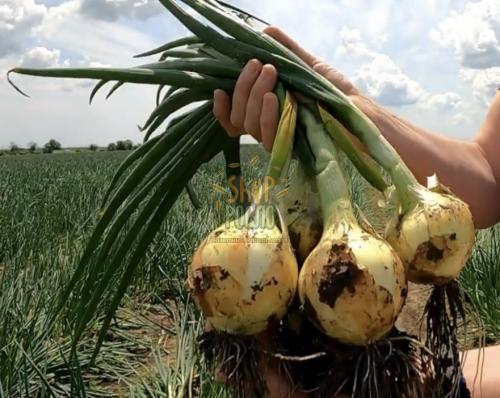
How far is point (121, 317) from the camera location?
2873 millimetres

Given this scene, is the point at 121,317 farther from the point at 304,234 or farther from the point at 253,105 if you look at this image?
the point at 304,234

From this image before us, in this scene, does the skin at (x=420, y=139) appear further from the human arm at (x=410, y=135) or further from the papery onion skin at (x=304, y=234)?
the papery onion skin at (x=304, y=234)

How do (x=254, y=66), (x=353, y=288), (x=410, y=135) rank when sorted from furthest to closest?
1. (x=410, y=135)
2. (x=254, y=66)
3. (x=353, y=288)

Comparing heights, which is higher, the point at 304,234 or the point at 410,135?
the point at 410,135

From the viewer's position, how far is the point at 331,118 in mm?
869

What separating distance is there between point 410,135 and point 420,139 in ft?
0.10

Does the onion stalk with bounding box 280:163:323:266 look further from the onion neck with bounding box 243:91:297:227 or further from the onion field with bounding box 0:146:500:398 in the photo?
the onion field with bounding box 0:146:500:398

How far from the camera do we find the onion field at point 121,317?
72.6 inches

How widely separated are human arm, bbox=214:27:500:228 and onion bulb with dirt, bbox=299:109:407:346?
0.33 metres

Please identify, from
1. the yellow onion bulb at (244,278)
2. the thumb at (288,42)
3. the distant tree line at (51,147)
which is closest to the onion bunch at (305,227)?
the yellow onion bulb at (244,278)

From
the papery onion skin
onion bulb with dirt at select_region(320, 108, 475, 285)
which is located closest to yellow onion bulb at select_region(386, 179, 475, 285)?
onion bulb with dirt at select_region(320, 108, 475, 285)

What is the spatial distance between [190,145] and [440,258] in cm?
46

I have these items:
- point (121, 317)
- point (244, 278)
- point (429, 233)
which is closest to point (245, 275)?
point (244, 278)

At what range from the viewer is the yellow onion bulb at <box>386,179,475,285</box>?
29.4 inches
